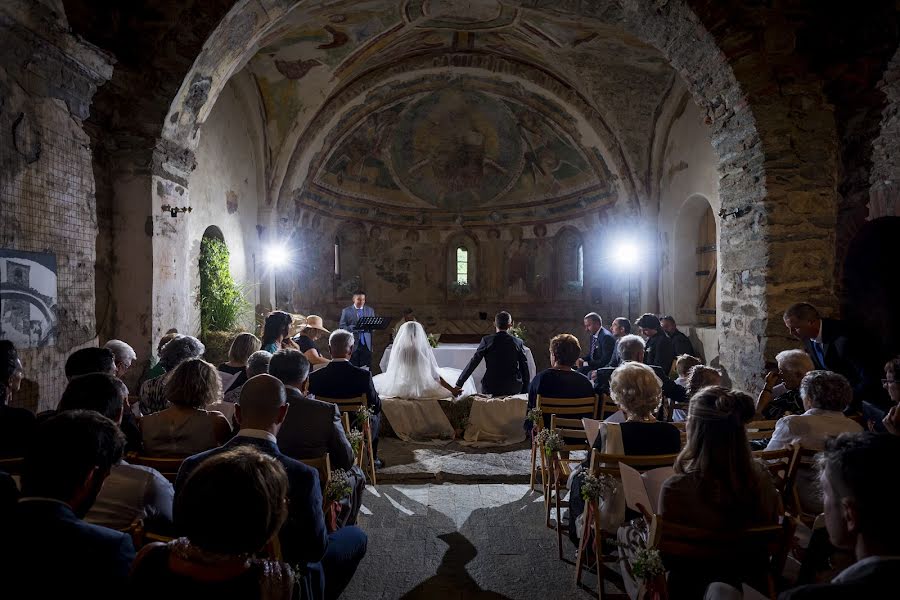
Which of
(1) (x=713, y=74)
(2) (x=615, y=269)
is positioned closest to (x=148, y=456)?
(1) (x=713, y=74)

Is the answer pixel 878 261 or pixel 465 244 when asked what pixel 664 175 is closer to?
pixel 878 261

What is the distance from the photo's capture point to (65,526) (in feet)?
5.32

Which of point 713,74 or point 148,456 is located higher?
point 713,74

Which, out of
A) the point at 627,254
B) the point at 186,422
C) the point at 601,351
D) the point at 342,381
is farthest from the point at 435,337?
the point at 186,422

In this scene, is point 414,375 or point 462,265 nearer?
point 414,375

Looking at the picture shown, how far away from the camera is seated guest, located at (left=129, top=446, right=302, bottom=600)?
4.77ft

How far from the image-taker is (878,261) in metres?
6.02

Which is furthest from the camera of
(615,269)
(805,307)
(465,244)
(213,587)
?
(465,244)

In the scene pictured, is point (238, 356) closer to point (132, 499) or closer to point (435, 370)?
point (132, 499)

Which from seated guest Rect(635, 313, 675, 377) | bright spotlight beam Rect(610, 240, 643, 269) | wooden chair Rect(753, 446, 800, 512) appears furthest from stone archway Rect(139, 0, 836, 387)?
bright spotlight beam Rect(610, 240, 643, 269)

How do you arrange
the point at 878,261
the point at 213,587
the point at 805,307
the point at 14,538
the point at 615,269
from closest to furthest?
the point at 213,587 → the point at 14,538 → the point at 805,307 → the point at 878,261 → the point at 615,269

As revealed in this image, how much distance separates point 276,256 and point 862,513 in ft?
38.7

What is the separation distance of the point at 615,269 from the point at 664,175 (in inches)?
117

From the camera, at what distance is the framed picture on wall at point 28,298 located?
172 inches
